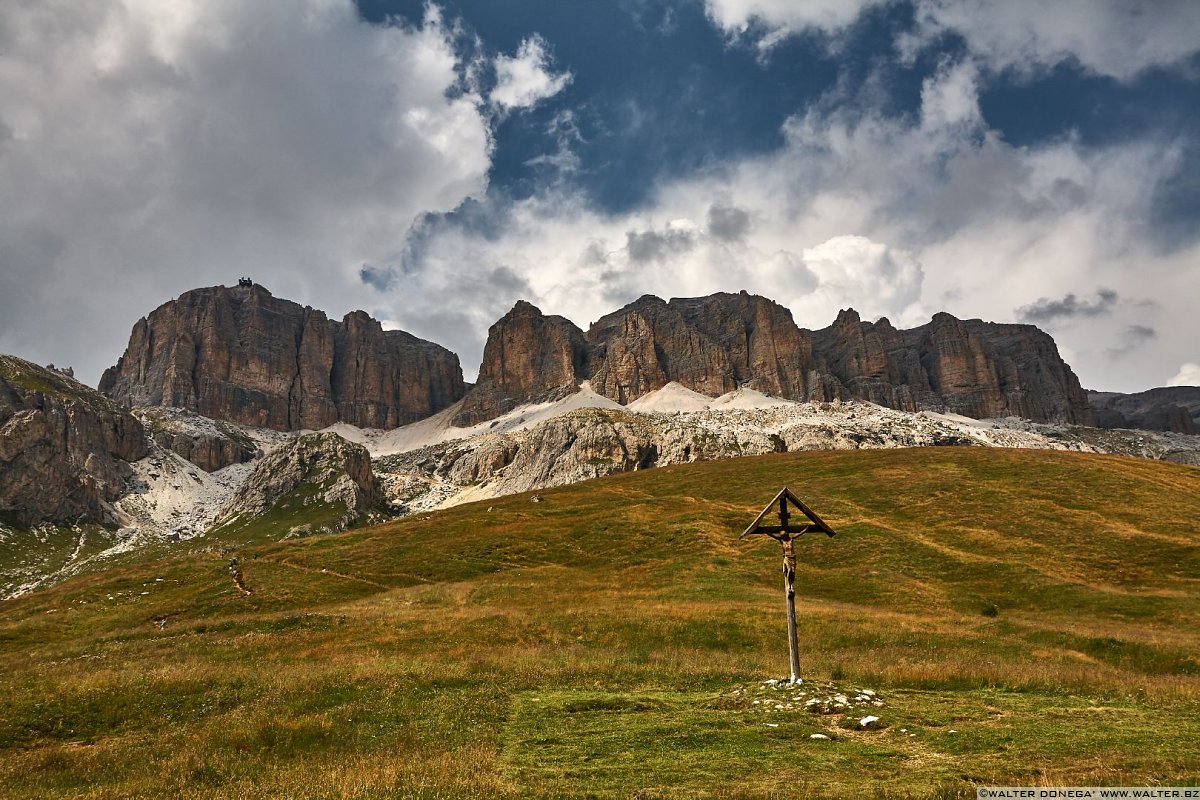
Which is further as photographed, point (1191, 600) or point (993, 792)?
point (1191, 600)

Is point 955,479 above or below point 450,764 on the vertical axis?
above

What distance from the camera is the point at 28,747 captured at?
19.5 meters

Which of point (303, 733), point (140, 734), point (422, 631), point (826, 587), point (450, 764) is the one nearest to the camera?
point (450, 764)

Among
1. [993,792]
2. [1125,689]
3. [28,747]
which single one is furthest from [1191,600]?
[28,747]

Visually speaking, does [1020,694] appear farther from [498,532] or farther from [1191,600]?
[498,532]

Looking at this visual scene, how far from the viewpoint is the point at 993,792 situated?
11141 mm

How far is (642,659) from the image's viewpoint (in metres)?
31.5

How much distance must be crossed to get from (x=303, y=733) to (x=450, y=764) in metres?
6.39

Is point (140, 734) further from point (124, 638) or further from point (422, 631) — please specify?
point (124, 638)

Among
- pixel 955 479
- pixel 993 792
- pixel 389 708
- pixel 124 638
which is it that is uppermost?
pixel 955 479

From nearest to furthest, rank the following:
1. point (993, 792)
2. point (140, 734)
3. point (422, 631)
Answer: point (993, 792) → point (140, 734) → point (422, 631)

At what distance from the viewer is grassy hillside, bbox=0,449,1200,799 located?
588 inches

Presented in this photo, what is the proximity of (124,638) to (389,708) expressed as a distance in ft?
117

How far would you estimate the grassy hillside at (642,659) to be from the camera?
14.9 metres
